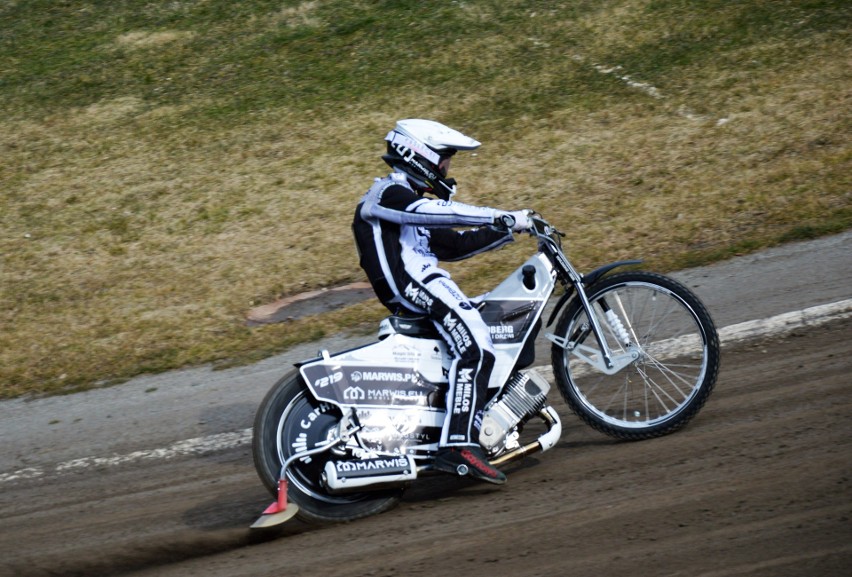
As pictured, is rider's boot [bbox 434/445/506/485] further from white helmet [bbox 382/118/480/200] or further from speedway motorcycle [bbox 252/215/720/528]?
white helmet [bbox 382/118/480/200]

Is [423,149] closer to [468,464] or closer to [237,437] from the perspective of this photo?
[468,464]

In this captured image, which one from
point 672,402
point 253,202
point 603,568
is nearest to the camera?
point 603,568

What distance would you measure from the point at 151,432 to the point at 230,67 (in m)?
9.54

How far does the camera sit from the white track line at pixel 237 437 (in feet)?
23.1

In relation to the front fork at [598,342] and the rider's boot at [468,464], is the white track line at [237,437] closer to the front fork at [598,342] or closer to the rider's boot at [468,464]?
the front fork at [598,342]

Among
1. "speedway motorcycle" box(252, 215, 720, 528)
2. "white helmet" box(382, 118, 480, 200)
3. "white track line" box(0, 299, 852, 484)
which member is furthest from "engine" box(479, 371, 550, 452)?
"white track line" box(0, 299, 852, 484)

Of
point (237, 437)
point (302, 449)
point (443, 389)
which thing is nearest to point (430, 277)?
point (443, 389)

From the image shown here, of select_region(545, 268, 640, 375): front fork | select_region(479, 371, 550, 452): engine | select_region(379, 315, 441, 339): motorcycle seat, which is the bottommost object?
select_region(479, 371, 550, 452): engine

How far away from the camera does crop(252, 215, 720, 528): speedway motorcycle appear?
18.6 ft

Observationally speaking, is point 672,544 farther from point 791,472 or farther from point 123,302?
point 123,302

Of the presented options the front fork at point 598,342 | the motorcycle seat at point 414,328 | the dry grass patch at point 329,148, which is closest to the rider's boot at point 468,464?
the motorcycle seat at point 414,328

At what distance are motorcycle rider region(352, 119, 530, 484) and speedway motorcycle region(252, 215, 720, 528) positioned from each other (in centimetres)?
15

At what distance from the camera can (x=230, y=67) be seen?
15.8 m

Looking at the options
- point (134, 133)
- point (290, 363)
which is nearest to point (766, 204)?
point (290, 363)
